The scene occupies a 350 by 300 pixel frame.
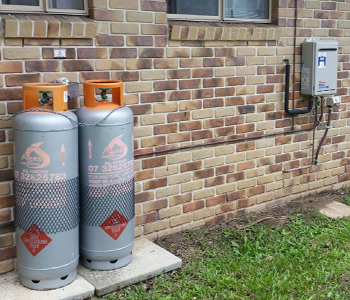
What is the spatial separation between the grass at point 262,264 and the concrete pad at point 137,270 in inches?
2.2

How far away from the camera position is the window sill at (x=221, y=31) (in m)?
4.37

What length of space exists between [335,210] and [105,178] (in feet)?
9.13

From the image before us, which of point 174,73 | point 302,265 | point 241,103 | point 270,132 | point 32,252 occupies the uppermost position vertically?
point 174,73

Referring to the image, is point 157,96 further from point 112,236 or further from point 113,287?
point 113,287

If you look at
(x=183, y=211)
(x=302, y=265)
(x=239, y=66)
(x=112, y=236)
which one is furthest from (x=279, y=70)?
(x=112, y=236)

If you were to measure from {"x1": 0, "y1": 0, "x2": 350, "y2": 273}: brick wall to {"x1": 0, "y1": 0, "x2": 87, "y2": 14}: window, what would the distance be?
0.36ft

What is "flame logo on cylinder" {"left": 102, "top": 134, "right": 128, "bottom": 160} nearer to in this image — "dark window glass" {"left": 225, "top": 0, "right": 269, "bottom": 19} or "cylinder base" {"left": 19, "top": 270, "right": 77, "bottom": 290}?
"cylinder base" {"left": 19, "top": 270, "right": 77, "bottom": 290}

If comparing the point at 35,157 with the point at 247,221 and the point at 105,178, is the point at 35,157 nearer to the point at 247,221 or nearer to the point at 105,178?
the point at 105,178

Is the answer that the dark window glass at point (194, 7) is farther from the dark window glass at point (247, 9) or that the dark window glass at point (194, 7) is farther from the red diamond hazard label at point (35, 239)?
the red diamond hazard label at point (35, 239)

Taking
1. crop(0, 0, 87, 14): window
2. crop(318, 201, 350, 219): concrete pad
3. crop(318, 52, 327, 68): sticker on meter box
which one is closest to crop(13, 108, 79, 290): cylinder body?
crop(0, 0, 87, 14): window

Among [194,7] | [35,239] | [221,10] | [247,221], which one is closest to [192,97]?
[194,7]

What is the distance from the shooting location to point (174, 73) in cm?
439

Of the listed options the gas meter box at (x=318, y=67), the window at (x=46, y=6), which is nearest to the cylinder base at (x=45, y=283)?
the window at (x=46, y=6)

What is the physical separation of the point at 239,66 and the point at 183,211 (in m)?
1.47
